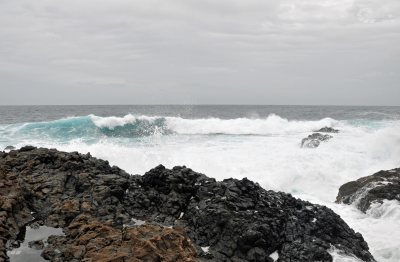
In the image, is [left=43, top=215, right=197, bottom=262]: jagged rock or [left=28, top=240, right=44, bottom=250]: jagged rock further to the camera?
[left=28, top=240, right=44, bottom=250]: jagged rock

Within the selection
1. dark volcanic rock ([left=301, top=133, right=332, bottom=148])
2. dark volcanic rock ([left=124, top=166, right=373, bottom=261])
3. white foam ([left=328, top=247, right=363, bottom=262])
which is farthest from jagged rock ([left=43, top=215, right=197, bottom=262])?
dark volcanic rock ([left=301, top=133, right=332, bottom=148])

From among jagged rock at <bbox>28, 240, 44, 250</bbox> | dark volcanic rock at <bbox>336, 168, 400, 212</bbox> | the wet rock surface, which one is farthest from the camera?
dark volcanic rock at <bbox>336, 168, 400, 212</bbox>

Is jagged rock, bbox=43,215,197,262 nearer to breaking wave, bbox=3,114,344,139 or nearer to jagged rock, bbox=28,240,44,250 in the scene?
jagged rock, bbox=28,240,44,250

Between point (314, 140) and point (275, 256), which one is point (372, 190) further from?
point (314, 140)

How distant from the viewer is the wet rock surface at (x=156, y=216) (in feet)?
27.8

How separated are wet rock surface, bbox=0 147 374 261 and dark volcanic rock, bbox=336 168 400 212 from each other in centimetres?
430

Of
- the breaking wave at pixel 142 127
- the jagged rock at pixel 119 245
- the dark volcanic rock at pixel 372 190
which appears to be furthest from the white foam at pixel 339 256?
the breaking wave at pixel 142 127

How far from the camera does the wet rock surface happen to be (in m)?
8.47

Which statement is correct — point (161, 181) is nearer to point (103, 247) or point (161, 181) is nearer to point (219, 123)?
point (103, 247)

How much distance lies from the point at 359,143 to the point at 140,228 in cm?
2397

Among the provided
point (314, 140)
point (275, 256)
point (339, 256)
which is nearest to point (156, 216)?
point (275, 256)

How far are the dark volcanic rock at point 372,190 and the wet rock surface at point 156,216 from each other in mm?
4301

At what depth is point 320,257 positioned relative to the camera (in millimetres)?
9539

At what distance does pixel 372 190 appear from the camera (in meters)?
14.9
